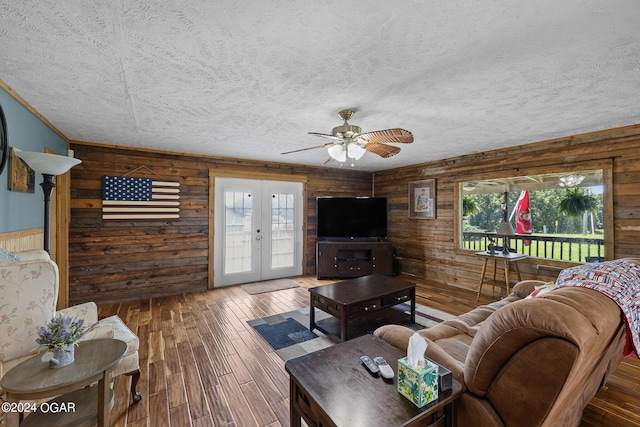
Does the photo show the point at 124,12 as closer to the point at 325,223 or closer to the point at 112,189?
the point at 112,189

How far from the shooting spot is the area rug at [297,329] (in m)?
2.82

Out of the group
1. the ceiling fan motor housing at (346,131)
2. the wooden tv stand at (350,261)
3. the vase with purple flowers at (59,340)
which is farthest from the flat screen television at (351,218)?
the vase with purple flowers at (59,340)

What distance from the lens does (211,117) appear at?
2945 mm

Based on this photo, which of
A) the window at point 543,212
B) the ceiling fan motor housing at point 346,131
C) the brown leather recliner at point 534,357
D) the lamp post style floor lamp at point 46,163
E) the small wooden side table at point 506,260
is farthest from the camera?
the small wooden side table at point 506,260

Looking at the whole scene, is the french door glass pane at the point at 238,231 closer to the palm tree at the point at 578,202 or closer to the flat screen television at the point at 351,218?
the flat screen television at the point at 351,218

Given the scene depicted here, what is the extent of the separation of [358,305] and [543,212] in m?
3.44

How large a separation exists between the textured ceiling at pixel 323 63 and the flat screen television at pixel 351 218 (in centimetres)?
267

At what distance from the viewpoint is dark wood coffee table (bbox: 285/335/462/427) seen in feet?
3.62

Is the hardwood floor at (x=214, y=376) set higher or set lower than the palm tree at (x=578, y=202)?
lower

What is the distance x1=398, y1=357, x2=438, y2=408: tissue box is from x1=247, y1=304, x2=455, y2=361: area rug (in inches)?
65.2

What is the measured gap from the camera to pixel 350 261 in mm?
5590

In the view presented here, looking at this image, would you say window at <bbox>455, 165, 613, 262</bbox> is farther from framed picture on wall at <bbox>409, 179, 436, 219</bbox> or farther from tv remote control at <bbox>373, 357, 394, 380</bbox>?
tv remote control at <bbox>373, 357, 394, 380</bbox>

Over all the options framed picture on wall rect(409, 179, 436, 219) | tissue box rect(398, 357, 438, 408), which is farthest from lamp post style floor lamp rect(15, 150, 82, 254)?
framed picture on wall rect(409, 179, 436, 219)

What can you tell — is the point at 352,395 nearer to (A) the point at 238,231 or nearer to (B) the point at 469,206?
(A) the point at 238,231
